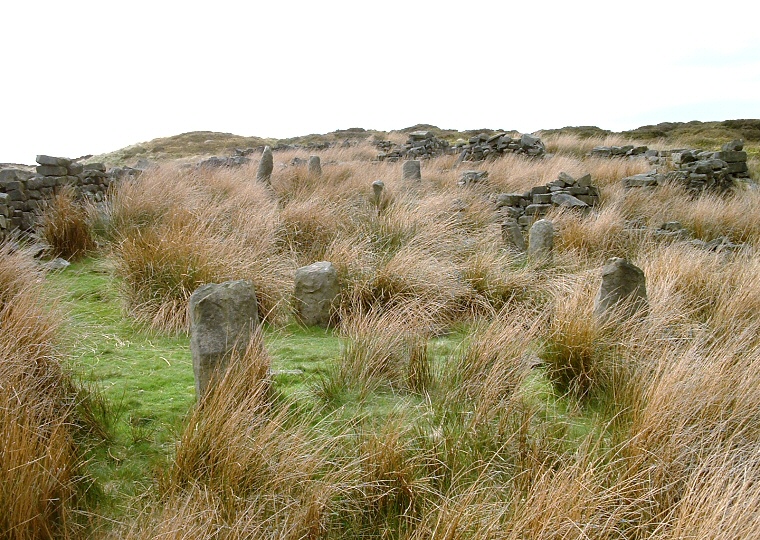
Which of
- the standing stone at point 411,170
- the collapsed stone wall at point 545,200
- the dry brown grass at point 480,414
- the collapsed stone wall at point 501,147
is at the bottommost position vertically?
the dry brown grass at point 480,414

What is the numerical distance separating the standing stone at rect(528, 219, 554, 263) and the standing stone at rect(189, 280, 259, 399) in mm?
3846

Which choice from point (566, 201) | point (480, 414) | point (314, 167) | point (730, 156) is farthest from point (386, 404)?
point (730, 156)

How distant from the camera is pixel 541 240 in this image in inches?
248

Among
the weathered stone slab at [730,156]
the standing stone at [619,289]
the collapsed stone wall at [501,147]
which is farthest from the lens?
the collapsed stone wall at [501,147]

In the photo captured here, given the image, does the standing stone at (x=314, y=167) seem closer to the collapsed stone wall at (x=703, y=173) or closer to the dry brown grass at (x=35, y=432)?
the collapsed stone wall at (x=703, y=173)

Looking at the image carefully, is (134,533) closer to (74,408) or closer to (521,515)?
(74,408)

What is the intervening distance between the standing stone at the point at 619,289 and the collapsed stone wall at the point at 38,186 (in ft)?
20.8

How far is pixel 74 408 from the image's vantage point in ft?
9.72

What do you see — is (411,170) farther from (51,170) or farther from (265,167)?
A: (51,170)

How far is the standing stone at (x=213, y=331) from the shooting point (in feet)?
10.1

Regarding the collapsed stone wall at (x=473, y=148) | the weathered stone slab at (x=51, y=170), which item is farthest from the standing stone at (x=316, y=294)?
the collapsed stone wall at (x=473, y=148)

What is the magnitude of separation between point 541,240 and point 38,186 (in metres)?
6.88

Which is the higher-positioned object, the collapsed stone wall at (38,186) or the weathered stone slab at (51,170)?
the weathered stone slab at (51,170)

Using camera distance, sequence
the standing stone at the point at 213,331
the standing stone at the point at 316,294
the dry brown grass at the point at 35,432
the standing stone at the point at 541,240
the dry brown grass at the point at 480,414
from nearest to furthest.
Answer: the dry brown grass at the point at 35,432 < the dry brown grass at the point at 480,414 < the standing stone at the point at 213,331 < the standing stone at the point at 316,294 < the standing stone at the point at 541,240
